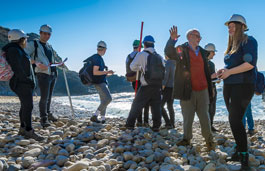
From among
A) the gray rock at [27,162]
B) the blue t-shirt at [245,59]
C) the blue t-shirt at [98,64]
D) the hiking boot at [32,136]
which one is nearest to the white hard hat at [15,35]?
the hiking boot at [32,136]

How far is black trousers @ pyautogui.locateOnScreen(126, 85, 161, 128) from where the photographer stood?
520 centimetres

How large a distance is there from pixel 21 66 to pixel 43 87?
1.40 metres

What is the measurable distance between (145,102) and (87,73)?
1.89 meters

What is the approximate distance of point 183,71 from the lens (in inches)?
152

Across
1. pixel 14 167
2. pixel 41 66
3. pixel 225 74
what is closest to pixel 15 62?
pixel 41 66

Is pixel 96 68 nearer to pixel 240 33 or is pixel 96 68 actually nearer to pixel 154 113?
pixel 154 113

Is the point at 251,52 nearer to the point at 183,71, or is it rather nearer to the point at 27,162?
the point at 183,71

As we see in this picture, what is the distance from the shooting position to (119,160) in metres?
3.27

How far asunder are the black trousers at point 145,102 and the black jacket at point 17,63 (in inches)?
93.3

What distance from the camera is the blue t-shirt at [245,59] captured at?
292 cm

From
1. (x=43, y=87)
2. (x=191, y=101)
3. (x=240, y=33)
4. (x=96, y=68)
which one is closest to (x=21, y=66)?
(x=43, y=87)

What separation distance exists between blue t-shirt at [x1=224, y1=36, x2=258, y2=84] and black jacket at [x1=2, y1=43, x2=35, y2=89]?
354cm

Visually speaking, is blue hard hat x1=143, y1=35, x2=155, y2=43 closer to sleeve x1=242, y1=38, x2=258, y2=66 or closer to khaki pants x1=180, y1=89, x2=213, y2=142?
khaki pants x1=180, y1=89, x2=213, y2=142

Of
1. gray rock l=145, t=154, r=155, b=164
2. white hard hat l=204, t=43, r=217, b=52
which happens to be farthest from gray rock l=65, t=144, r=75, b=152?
white hard hat l=204, t=43, r=217, b=52
